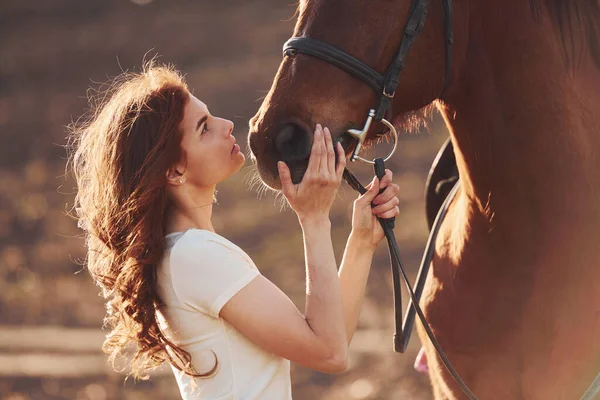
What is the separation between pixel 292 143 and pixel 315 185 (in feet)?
0.56

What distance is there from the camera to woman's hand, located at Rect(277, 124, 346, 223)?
6.39ft

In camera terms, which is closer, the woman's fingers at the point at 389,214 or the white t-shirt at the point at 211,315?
the white t-shirt at the point at 211,315

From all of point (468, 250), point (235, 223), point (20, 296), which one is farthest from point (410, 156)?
point (468, 250)

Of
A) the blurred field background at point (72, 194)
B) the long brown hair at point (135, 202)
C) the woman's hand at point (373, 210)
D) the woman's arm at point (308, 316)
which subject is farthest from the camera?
the blurred field background at point (72, 194)

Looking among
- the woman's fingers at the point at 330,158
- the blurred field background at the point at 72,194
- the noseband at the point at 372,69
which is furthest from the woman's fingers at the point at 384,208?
the blurred field background at the point at 72,194

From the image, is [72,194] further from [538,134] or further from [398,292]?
[538,134]

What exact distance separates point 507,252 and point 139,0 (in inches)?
562

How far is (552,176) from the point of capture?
2.15m

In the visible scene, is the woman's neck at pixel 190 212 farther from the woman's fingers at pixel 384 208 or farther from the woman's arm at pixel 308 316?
the woman's fingers at pixel 384 208

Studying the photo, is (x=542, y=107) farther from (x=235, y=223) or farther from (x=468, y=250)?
(x=235, y=223)

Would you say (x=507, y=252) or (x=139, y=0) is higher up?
(x=507, y=252)

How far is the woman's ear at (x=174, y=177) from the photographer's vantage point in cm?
210

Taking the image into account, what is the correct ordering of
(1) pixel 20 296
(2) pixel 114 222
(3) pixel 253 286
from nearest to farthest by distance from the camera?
1. (3) pixel 253 286
2. (2) pixel 114 222
3. (1) pixel 20 296

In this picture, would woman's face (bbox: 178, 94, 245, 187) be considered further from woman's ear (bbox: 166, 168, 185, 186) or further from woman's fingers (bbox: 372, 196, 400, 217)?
woman's fingers (bbox: 372, 196, 400, 217)
